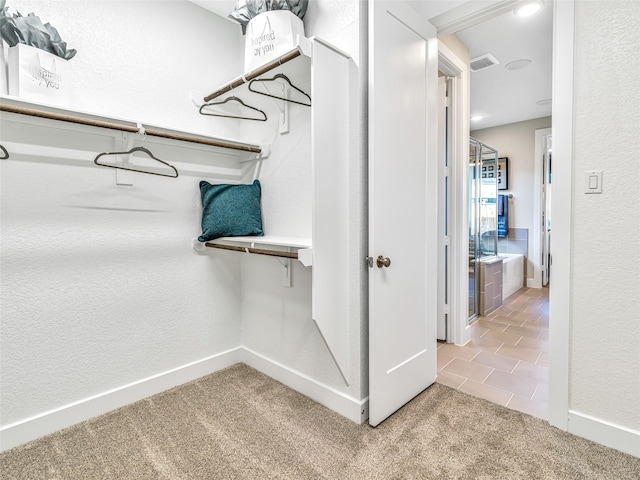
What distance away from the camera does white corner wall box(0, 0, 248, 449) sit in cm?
166

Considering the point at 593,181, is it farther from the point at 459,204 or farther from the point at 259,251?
the point at 259,251

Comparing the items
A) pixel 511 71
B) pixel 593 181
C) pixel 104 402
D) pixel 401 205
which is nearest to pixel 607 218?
pixel 593 181

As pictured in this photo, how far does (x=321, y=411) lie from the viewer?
6.29ft

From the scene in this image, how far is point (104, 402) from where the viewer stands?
1.91 meters

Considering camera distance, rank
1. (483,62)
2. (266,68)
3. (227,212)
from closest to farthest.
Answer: (266,68), (227,212), (483,62)

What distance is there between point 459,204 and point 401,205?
1.24 meters

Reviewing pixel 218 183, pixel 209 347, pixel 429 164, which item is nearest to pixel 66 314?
pixel 209 347

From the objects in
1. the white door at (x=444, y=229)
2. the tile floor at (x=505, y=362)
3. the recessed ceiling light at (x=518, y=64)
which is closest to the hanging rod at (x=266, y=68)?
the white door at (x=444, y=229)

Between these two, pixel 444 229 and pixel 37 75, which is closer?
pixel 37 75

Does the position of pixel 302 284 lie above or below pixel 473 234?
below

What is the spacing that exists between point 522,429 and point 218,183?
223 centimetres

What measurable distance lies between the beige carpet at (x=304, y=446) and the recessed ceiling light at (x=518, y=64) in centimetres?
298

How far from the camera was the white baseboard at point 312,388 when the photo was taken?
1.81 metres

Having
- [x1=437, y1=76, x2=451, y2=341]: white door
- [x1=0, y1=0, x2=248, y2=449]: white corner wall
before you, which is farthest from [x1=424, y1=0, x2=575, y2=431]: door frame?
[x1=0, y1=0, x2=248, y2=449]: white corner wall
